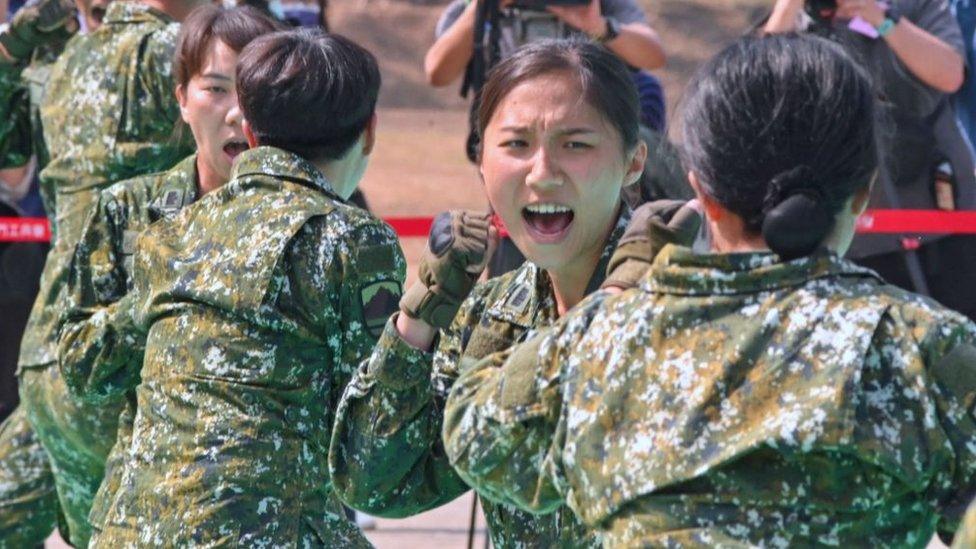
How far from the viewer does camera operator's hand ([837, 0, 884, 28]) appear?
239 inches

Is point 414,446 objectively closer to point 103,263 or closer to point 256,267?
point 256,267

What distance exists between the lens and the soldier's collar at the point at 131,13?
516 centimetres

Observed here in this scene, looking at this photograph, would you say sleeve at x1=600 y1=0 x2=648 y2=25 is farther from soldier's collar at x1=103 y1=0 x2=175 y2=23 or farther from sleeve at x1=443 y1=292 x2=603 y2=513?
sleeve at x1=443 y1=292 x2=603 y2=513

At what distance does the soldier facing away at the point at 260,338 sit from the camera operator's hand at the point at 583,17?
273 centimetres

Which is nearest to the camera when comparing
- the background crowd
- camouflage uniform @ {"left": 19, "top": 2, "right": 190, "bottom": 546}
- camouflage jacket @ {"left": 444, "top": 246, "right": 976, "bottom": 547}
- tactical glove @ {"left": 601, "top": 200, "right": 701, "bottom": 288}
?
camouflage jacket @ {"left": 444, "top": 246, "right": 976, "bottom": 547}

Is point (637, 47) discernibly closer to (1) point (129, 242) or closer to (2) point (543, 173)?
(1) point (129, 242)

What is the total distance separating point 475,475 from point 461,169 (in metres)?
11.7

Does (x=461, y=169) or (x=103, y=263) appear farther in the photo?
(x=461, y=169)

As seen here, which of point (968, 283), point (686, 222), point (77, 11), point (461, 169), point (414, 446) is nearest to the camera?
point (686, 222)

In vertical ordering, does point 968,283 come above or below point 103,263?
below

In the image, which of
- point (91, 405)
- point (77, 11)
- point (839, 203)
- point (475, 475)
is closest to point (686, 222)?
point (839, 203)

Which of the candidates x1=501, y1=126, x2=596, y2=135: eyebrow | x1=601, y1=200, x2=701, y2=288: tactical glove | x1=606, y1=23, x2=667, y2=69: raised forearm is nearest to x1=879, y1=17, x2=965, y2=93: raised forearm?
x1=606, y1=23, x2=667, y2=69: raised forearm

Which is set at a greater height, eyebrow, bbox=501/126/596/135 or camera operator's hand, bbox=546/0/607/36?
eyebrow, bbox=501/126/596/135

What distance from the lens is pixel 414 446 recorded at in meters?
Result: 2.98
